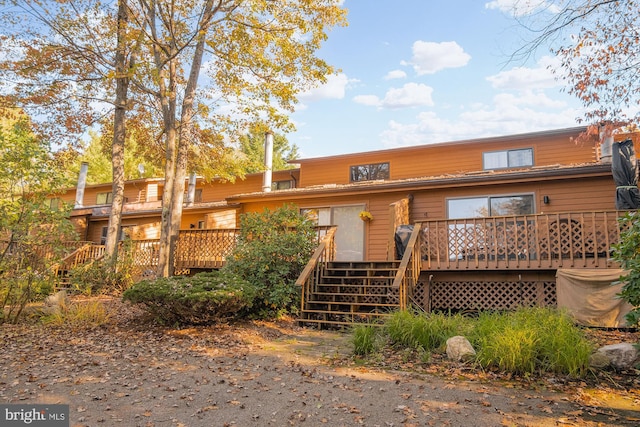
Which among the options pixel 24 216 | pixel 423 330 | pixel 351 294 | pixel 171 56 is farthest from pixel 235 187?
pixel 423 330

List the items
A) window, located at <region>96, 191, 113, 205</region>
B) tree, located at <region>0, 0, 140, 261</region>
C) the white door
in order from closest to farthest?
tree, located at <region>0, 0, 140, 261</region>, the white door, window, located at <region>96, 191, 113, 205</region>

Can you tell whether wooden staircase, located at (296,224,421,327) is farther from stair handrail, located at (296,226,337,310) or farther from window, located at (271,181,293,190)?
window, located at (271,181,293,190)

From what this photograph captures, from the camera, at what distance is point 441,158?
53.2 feet

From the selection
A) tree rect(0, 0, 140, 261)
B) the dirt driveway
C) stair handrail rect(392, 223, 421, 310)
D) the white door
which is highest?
tree rect(0, 0, 140, 261)

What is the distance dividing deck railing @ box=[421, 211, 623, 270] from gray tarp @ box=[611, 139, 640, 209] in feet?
2.63

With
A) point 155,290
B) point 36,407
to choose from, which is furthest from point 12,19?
point 36,407

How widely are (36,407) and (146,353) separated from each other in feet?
6.88

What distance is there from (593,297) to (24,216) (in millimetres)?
11352

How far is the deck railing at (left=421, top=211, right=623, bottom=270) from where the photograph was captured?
878 centimetres

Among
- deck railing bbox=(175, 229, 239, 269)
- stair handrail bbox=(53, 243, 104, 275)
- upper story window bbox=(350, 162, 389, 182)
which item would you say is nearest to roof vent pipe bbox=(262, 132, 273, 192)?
upper story window bbox=(350, 162, 389, 182)

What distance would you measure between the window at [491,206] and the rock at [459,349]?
7110 mm

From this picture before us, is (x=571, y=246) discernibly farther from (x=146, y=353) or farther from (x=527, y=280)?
(x=146, y=353)

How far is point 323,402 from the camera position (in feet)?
14.0

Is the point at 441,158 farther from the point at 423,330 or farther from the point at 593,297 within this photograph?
the point at 423,330
